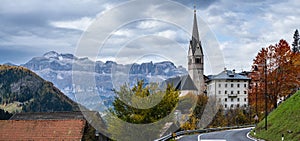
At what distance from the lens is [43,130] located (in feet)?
158

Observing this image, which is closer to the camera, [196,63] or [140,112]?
[140,112]

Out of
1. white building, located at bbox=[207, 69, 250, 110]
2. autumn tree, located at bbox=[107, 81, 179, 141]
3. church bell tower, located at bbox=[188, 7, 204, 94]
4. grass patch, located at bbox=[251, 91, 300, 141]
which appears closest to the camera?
autumn tree, located at bbox=[107, 81, 179, 141]

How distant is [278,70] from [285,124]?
71.2 feet

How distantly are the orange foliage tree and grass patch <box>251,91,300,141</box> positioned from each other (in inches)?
595

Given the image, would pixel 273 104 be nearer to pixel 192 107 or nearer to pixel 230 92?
pixel 192 107

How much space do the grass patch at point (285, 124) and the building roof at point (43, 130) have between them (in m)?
19.5

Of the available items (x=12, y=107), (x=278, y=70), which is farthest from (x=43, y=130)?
(x=12, y=107)

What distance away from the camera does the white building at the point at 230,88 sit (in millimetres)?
103062

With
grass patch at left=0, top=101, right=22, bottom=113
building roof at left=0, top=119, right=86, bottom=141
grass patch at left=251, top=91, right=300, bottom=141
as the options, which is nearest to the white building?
building roof at left=0, top=119, right=86, bottom=141

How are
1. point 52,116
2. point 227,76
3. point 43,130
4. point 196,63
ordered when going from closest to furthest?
point 43,130 → point 52,116 → point 227,76 → point 196,63

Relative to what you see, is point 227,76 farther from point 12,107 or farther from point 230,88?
point 12,107

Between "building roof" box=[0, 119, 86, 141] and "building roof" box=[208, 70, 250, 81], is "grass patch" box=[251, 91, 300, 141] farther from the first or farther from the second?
"building roof" box=[208, 70, 250, 81]

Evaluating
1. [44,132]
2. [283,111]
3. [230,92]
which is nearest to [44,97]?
[230,92]

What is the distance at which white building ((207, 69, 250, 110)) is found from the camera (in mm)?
103062
